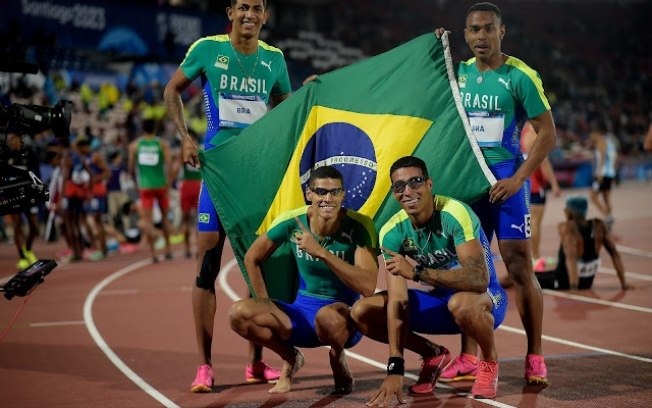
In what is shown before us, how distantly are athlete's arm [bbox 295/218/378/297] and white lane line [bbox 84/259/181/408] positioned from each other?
4.03 feet

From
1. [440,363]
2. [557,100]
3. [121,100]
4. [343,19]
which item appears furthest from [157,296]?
[557,100]

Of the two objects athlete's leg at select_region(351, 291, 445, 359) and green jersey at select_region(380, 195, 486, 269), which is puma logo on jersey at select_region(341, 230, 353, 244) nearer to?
green jersey at select_region(380, 195, 486, 269)

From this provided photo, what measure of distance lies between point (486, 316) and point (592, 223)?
5385 mm

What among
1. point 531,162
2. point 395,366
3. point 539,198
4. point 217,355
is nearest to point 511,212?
point 531,162

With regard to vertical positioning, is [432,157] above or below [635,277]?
above

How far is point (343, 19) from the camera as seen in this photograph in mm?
40375

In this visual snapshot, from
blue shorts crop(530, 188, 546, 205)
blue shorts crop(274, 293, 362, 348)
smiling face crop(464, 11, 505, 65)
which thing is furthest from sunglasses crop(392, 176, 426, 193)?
blue shorts crop(530, 188, 546, 205)

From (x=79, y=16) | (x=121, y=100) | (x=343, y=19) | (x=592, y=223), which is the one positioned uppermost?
(x=343, y=19)

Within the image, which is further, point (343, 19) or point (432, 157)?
point (343, 19)

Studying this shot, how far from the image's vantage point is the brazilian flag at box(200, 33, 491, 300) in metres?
6.05

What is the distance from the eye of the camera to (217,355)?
23.3ft

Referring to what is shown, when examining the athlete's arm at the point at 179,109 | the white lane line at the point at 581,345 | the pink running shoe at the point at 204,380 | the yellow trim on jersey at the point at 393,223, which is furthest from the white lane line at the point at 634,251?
the athlete's arm at the point at 179,109

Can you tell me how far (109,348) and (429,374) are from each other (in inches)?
120

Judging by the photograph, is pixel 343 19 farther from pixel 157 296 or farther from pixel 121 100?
pixel 157 296
